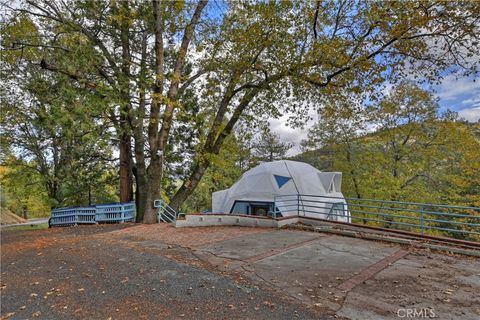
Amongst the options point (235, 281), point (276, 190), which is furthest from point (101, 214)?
point (276, 190)

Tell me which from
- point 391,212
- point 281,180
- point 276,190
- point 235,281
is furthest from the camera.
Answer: point 391,212

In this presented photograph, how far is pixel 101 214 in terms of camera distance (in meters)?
12.5

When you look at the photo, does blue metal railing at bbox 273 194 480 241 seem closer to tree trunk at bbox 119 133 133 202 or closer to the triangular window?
the triangular window

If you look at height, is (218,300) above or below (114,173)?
below

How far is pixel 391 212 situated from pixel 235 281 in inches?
759

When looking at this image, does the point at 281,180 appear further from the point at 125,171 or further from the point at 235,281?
the point at 235,281

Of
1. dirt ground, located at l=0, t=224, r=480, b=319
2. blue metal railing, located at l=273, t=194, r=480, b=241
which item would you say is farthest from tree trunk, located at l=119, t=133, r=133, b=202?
blue metal railing, located at l=273, t=194, r=480, b=241

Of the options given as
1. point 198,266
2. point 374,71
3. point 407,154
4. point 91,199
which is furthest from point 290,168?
point 198,266

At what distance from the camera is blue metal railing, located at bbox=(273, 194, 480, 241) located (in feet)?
22.8

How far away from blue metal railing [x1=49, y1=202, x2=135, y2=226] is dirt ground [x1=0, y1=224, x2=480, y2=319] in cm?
472

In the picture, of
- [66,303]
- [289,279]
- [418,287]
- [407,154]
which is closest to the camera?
[66,303]

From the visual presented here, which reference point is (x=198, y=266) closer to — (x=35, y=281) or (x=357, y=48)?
(x=35, y=281)

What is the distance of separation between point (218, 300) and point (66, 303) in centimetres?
A: 208

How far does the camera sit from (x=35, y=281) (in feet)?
15.4
